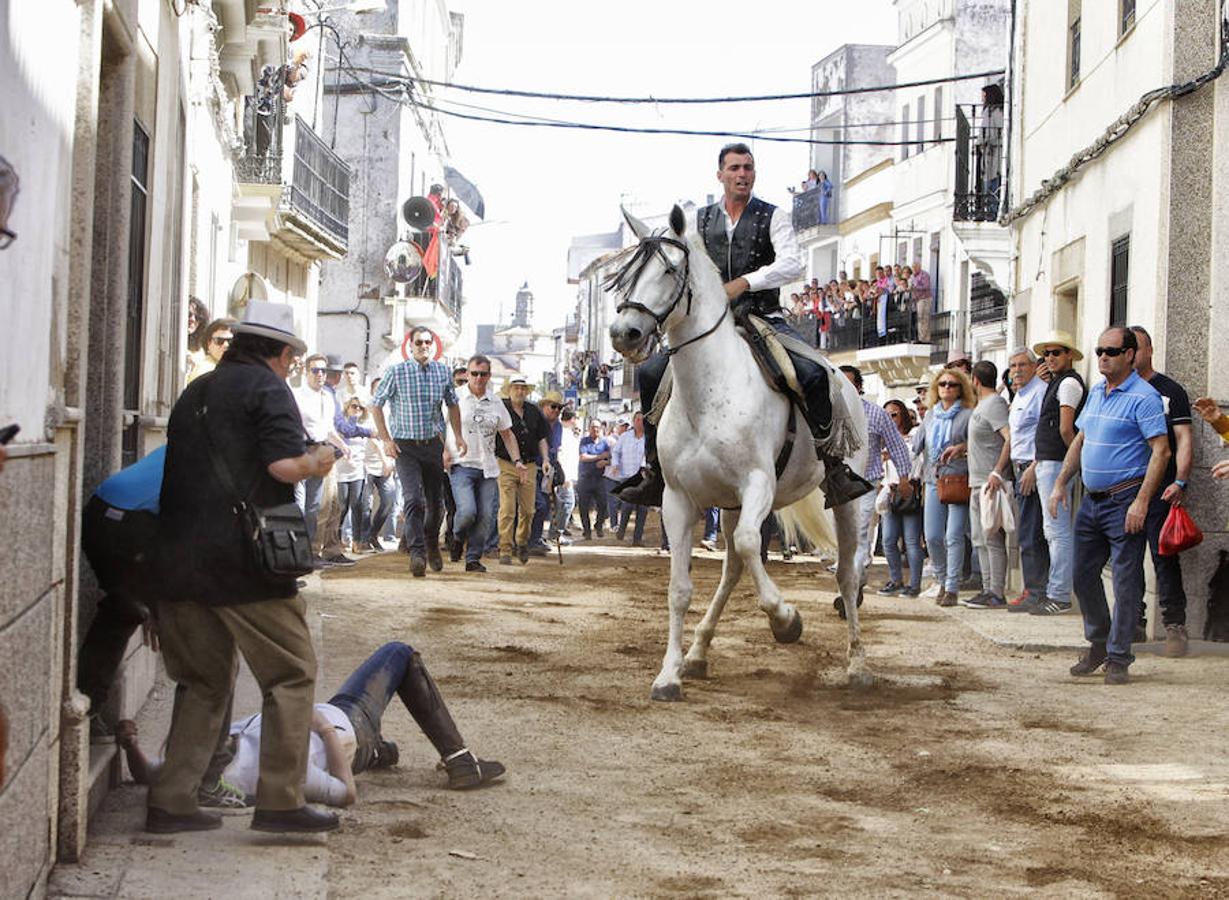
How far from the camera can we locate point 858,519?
32.8 ft

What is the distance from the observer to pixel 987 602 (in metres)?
14.0

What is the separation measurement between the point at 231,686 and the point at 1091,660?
228 inches

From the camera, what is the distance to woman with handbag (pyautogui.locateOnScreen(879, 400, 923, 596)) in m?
15.3

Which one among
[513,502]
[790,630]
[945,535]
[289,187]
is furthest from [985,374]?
[289,187]

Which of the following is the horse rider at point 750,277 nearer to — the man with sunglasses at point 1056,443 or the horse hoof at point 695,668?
the horse hoof at point 695,668

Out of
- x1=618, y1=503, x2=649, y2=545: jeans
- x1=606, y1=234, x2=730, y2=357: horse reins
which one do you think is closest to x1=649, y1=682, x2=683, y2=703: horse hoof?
x1=606, y1=234, x2=730, y2=357: horse reins

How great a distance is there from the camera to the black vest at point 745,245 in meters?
9.20

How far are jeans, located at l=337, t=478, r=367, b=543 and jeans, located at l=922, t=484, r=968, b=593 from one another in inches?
243

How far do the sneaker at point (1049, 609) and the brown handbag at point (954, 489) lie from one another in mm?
1364

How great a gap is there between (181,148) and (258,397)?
4563mm

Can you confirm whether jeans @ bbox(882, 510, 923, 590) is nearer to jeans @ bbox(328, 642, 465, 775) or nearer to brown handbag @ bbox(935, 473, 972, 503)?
brown handbag @ bbox(935, 473, 972, 503)

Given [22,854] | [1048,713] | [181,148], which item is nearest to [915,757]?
[1048,713]

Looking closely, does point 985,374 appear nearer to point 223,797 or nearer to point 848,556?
point 848,556

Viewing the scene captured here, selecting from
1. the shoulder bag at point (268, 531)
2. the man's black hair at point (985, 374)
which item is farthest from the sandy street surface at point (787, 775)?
the man's black hair at point (985, 374)
